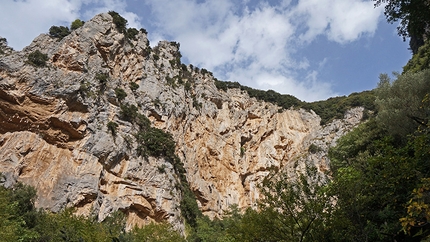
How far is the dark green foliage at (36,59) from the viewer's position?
34775 mm

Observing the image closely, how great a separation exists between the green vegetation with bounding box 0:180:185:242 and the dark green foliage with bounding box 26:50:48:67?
49.4 ft

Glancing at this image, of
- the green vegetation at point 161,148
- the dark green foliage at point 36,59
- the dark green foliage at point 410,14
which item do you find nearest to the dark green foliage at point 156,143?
the green vegetation at point 161,148

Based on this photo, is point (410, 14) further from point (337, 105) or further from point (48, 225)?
point (337, 105)

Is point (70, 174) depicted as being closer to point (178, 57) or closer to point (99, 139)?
point (99, 139)

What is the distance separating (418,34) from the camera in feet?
36.8

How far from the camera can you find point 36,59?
35.2 meters

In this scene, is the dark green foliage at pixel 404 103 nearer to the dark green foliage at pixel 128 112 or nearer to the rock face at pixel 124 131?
the rock face at pixel 124 131

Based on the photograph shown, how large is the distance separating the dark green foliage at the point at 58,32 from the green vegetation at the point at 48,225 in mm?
23899

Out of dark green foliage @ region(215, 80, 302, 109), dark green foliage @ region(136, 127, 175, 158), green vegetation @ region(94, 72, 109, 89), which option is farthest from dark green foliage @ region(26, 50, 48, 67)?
dark green foliage @ region(215, 80, 302, 109)

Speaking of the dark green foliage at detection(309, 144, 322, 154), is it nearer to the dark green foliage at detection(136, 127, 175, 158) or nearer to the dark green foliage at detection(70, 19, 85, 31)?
the dark green foliage at detection(136, 127, 175, 158)

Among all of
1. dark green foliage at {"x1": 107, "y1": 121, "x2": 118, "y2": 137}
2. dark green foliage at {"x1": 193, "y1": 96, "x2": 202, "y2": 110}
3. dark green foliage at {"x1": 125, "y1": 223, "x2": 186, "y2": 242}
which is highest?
dark green foliage at {"x1": 193, "y1": 96, "x2": 202, "y2": 110}

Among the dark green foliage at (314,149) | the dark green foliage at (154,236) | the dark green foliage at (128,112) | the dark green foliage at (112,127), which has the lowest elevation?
the dark green foliage at (154,236)

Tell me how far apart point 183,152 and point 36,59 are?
23835 millimetres

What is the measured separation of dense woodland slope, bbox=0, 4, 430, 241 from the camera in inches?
389
